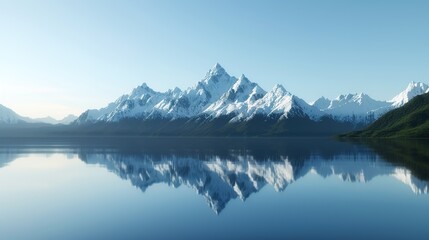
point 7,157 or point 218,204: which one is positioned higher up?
point 7,157

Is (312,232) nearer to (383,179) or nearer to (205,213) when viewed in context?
(205,213)

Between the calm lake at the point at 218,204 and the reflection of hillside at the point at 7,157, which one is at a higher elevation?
the reflection of hillside at the point at 7,157

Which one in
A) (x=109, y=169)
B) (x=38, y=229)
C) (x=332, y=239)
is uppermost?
(x=109, y=169)

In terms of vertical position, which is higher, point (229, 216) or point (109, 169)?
point (109, 169)

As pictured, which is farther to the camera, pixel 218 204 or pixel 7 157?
pixel 7 157

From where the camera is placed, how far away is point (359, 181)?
73312mm

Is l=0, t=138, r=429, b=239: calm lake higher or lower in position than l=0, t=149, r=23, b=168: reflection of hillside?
lower

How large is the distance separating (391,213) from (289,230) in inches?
584

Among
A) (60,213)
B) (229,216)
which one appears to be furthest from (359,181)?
(60,213)

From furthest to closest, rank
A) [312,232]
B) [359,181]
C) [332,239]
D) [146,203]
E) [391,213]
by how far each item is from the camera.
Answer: [359,181] → [146,203] → [391,213] → [312,232] → [332,239]

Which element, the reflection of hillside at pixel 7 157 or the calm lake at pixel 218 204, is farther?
the reflection of hillside at pixel 7 157

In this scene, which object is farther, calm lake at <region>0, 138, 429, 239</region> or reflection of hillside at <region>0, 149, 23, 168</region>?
reflection of hillside at <region>0, 149, 23, 168</region>

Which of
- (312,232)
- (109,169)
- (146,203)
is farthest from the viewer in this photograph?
(109,169)

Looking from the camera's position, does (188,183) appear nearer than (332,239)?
No
